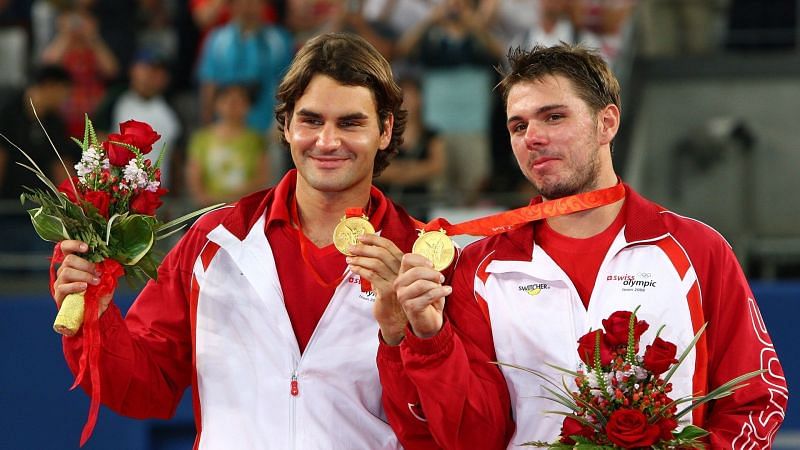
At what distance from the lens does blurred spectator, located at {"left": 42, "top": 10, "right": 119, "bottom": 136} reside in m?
8.34

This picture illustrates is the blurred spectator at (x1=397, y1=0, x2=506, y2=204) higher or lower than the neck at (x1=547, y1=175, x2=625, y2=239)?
higher

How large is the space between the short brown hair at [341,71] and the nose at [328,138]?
6.5 inches

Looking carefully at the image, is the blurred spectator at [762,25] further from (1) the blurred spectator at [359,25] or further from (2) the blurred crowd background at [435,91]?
(1) the blurred spectator at [359,25]

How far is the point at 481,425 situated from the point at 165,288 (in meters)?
1.11

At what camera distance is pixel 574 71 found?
3.84 metres

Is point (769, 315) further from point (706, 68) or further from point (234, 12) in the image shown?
point (234, 12)

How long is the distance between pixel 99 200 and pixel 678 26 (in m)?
6.41

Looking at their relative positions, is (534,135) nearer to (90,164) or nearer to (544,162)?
(544,162)

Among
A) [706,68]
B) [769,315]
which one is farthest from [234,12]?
[769,315]

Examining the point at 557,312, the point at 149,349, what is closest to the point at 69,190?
the point at 149,349

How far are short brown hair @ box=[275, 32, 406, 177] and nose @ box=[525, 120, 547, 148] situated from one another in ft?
1.72

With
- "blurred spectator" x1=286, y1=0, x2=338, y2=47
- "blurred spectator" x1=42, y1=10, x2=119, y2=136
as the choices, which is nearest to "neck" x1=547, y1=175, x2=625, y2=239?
"blurred spectator" x1=286, y1=0, x2=338, y2=47

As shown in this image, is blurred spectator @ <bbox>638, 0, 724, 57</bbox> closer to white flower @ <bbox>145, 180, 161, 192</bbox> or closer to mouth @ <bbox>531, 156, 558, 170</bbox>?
mouth @ <bbox>531, 156, 558, 170</bbox>

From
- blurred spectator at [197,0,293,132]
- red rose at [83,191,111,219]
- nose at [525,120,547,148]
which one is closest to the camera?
red rose at [83,191,111,219]
